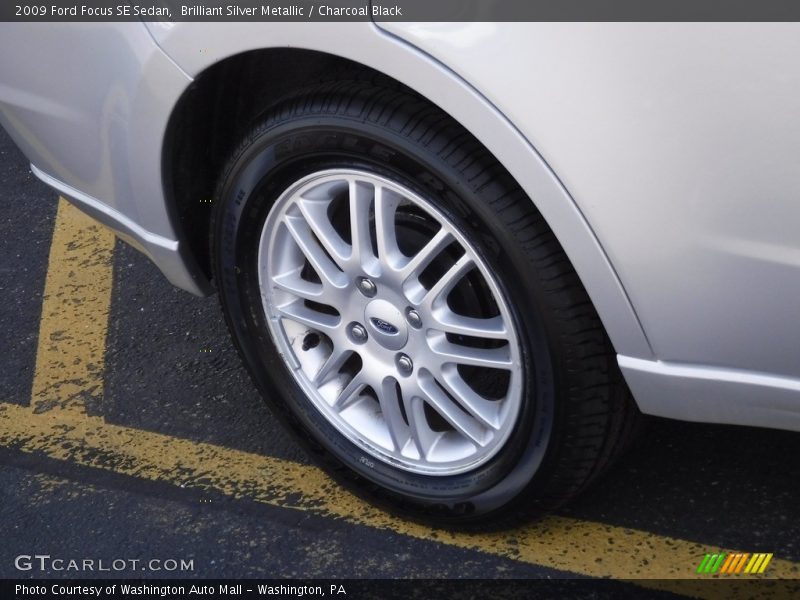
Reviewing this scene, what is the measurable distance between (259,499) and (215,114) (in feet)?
2.80

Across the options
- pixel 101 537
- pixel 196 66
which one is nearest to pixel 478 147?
pixel 196 66

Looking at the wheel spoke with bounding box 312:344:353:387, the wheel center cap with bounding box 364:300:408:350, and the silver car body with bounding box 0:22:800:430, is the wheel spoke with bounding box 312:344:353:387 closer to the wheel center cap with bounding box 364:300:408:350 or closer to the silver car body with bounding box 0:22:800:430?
the wheel center cap with bounding box 364:300:408:350

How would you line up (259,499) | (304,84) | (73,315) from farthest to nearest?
(73,315)
(259,499)
(304,84)

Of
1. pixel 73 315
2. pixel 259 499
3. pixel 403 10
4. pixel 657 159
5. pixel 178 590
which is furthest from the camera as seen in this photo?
pixel 73 315

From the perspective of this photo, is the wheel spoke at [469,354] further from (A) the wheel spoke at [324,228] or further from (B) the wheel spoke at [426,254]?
(A) the wheel spoke at [324,228]

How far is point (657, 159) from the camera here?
63.6 inches

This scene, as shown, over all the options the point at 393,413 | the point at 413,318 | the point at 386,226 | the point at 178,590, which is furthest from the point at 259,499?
the point at 386,226

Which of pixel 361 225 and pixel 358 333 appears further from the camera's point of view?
pixel 358 333

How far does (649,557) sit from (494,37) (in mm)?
1141

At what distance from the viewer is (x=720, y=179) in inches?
62.6

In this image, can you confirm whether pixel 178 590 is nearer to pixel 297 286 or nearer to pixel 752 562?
pixel 297 286

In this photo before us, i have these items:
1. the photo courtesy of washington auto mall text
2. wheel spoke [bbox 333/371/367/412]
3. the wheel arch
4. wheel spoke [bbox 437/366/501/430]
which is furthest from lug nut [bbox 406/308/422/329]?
the photo courtesy of washington auto mall text

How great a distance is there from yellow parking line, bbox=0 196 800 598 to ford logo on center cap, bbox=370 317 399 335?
0.46 metres

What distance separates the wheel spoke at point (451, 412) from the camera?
220cm
